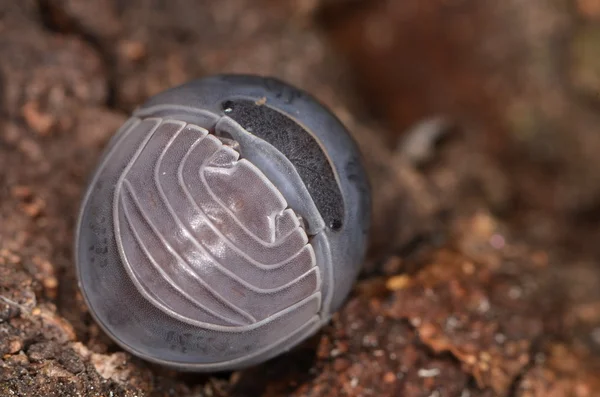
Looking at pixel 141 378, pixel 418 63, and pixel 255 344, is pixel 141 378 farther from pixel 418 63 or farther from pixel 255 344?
pixel 418 63

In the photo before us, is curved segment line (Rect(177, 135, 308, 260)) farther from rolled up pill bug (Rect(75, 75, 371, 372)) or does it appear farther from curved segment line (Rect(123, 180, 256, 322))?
curved segment line (Rect(123, 180, 256, 322))

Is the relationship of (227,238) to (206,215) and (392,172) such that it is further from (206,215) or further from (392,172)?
(392,172)

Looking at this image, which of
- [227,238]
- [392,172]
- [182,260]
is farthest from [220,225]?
[392,172]

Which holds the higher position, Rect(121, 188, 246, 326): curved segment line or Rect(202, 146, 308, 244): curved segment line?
Rect(202, 146, 308, 244): curved segment line

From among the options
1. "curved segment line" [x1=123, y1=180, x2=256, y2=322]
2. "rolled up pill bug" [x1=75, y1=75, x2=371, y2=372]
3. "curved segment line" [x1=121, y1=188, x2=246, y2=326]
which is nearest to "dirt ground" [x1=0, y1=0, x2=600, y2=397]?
"rolled up pill bug" [x1=75, y1=75, x2=371, y2=372]

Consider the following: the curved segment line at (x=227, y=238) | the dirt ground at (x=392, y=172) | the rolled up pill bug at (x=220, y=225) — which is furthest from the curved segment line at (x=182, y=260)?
the dirt ground at (x=392, y=172)

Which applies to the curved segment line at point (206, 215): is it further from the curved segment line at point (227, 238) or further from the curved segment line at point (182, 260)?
the curved segment line at point (182, 260)

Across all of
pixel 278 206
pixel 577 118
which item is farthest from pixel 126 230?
pixel 577 118
